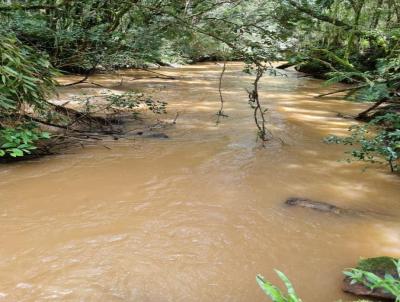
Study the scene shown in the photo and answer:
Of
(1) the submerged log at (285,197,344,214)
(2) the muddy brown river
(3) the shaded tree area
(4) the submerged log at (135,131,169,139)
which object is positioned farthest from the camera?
(4) the submerged log at (135,131,169,139)

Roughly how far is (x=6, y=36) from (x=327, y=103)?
8.30 metres

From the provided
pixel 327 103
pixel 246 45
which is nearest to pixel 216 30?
pixel 246 45

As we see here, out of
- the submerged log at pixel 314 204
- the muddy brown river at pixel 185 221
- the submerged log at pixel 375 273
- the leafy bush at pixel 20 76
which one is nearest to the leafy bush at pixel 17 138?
the leafy bush at pixel 20 76

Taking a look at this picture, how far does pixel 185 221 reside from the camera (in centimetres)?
389

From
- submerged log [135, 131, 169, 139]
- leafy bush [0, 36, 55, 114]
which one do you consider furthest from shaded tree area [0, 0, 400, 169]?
submerged log [135, 131, 169, 139]

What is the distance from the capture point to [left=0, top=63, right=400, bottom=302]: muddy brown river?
2947mm

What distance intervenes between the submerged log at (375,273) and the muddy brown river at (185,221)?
0.26 ft

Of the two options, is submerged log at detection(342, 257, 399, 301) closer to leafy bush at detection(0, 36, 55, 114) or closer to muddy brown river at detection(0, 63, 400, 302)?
muddy brown river at detection(0, 63, 400, 302)

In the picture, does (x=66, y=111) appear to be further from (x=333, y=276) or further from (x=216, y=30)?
(x=333, y=276)

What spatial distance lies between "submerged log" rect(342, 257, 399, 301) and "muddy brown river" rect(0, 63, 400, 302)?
8cm

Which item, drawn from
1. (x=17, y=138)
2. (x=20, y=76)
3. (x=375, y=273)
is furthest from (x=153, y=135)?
(x=375, y=273)

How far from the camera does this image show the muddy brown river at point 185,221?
2947 mm

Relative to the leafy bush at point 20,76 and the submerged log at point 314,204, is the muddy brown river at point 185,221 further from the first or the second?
the leafy bush at point 20,76

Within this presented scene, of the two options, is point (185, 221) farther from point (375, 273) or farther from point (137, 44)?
point (137, 44)
